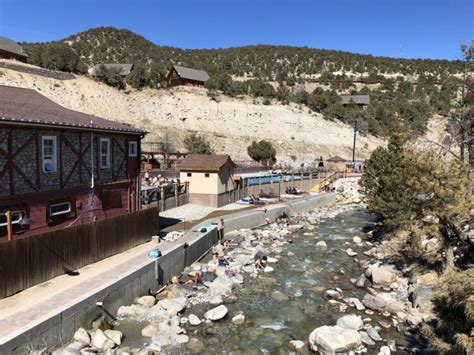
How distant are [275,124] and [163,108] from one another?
22659 mm

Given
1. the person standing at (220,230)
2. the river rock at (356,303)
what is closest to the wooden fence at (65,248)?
the person standing at (220,230)

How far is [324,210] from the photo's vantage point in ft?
136

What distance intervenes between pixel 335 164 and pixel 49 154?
2043 inches

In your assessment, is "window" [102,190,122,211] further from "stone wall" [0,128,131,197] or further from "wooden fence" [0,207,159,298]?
"wooden fence" [0,207,159,298]

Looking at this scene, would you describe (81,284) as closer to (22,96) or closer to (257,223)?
(22,96)

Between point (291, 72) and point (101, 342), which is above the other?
point (291, 72)

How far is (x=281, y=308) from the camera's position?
1691 centimetres

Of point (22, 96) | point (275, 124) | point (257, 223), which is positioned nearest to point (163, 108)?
point (275, 124)

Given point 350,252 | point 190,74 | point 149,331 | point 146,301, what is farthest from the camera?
point 190,74

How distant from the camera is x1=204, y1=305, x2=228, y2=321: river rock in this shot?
50.4ft

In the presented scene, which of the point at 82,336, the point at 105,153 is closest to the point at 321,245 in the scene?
the point at 105,153

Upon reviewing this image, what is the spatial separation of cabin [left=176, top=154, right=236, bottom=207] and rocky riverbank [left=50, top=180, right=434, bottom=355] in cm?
898

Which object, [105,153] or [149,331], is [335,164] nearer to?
[105,153]

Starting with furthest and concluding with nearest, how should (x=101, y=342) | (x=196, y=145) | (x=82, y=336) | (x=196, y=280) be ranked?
(x=196, y=145) < (x=196, y=280) < (x=101, y=342) < (x=82, y=336)
